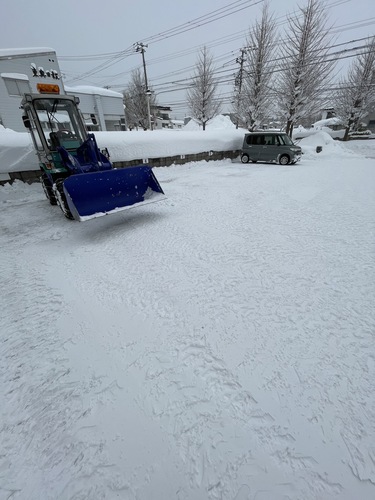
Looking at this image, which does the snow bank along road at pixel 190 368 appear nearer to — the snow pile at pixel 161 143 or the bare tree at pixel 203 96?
the snow pile at pixel 161 143

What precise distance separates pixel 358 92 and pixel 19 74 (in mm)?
28716

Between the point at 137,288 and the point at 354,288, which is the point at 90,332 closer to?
the point at 137,288

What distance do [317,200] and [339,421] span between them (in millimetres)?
5825

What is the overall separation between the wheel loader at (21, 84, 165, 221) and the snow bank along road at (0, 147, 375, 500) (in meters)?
0.93

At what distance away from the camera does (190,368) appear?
6.30ft

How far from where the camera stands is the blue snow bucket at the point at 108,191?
4.09 metres

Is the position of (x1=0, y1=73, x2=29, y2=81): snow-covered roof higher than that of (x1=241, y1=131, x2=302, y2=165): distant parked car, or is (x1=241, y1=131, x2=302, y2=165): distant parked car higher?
(x1=0, y1=73, x2=29, y2=81): snow-covered roof

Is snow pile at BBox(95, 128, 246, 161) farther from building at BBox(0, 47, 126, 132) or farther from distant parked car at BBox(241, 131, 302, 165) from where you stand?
building at BBox(0, 47, 126, 132)

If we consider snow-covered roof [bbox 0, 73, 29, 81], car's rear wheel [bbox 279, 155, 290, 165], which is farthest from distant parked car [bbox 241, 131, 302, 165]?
snow-covered roof [bbox 0, 73, 29, 81]

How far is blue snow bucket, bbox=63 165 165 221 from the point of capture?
4086 mm

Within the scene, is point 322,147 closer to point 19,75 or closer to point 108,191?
point 108,191

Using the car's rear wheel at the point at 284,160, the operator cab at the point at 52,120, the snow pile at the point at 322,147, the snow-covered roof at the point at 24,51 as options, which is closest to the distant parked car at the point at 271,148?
the car's rear wheel at the point at 284,160

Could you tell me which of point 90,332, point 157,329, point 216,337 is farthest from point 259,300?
point 90,332

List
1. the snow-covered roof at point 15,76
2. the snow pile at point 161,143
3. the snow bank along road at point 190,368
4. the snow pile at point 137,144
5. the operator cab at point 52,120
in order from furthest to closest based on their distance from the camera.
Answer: the snow-covered roof at point 15,76 → the snow pile at point 161,143 → the snow pile at point 137,144 → the operator cab at point 52,120 → the snow bank along road at point 190,368
